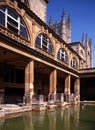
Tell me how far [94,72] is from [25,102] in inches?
838

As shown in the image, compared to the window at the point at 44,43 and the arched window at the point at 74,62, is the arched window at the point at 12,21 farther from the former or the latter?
the arched window at the point at 74,62

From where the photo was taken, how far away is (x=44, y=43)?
84.0ft

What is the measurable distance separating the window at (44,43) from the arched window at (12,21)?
10.9 ft

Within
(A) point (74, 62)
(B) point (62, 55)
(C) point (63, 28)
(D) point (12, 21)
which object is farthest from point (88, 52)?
(D) point (12, 21)

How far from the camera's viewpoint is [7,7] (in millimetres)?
18094

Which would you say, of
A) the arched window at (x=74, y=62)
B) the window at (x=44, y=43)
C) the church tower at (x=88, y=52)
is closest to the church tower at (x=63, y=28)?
the church tower at (x=88, y=52)

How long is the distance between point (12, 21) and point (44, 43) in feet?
24.8

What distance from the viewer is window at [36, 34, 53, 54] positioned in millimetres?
23922

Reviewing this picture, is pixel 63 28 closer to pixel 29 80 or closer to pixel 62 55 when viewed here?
pixel 62 55

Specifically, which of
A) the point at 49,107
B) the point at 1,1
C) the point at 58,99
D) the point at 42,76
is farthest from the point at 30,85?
the point at 42,76

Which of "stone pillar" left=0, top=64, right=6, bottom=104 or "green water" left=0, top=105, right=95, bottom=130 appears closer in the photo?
"green water" left=0, top=105, right=95, bottom=130

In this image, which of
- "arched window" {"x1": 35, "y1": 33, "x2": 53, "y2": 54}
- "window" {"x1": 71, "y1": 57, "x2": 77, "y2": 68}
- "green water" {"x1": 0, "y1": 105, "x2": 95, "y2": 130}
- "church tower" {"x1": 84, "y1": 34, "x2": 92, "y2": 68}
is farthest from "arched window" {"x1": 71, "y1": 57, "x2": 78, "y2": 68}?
"church tower" {"x1": 84, "y1": 34, "x2": 92, "y2": 68}

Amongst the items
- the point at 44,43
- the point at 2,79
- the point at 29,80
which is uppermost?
the point at 44,43

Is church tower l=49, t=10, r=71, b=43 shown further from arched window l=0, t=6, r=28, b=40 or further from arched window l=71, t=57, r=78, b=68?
arched window l=0, t=6, r=28, b=40
